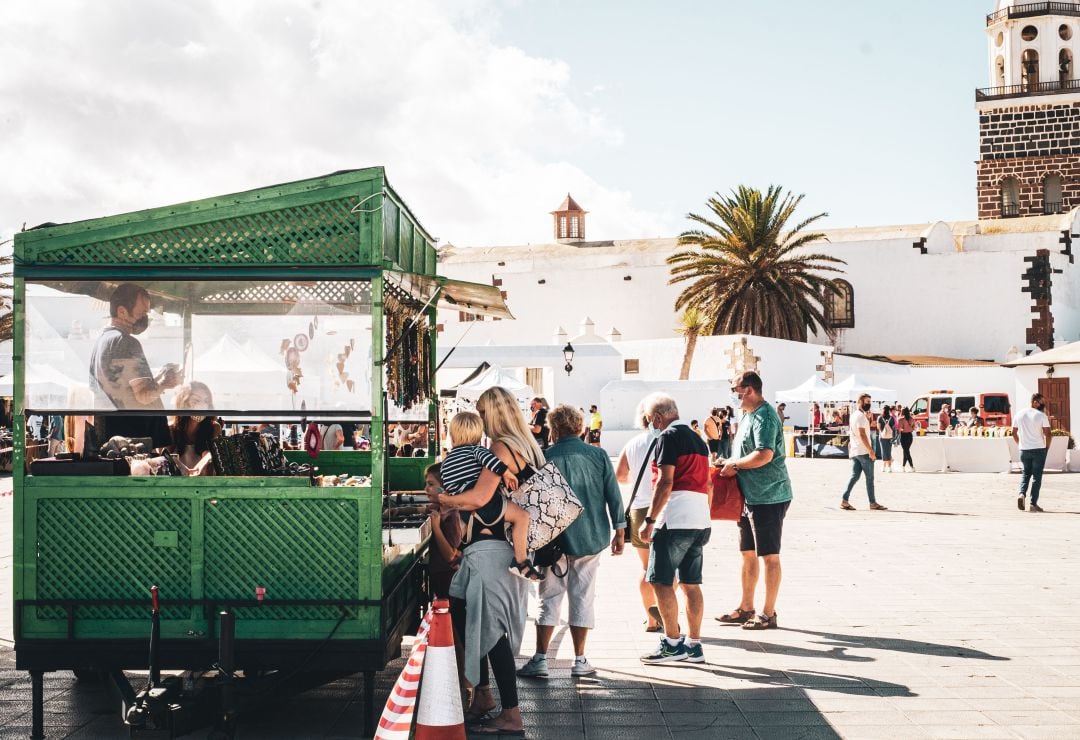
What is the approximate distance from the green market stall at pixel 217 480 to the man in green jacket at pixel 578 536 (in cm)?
123

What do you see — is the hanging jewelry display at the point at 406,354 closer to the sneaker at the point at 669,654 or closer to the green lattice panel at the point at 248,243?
the green lattice panel at the point at 248,243

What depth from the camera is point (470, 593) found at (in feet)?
18.2

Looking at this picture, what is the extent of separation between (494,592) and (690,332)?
124 ft

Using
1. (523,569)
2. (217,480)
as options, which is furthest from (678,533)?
(217,480)

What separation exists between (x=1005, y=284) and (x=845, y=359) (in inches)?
421

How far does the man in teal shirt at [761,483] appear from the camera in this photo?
762cm

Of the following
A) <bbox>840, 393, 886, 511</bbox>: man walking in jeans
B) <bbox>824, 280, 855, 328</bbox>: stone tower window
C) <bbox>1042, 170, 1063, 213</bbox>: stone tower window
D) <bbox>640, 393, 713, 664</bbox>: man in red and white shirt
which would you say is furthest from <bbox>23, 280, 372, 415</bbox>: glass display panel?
<bbox>1042, 170, 1063, 213</bbox>: stone tower window

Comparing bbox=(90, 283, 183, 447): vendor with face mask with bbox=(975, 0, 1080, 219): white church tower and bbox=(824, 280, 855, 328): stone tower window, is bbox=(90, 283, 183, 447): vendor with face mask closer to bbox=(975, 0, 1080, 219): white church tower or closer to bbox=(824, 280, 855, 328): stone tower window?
bbox=(824, 280, 855, 328): stone tower window

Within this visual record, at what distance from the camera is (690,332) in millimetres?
42875

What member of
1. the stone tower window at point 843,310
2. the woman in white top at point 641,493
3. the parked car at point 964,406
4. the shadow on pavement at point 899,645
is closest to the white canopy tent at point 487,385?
Answer: the parked car at point 964,406

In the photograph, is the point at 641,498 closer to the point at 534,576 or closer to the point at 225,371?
the point at 534,576

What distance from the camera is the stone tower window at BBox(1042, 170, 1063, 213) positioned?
54.0 metres

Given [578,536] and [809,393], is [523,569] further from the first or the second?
[809,393]

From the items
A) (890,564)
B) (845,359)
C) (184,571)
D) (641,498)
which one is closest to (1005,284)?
(845,359)
